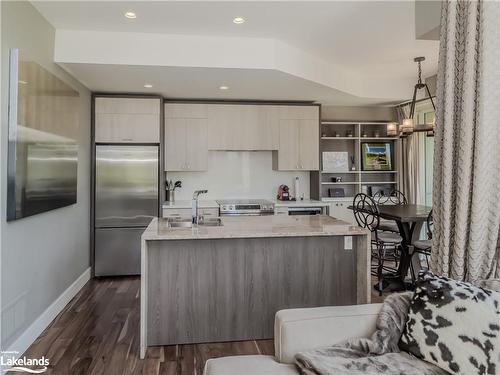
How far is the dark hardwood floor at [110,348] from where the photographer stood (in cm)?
248

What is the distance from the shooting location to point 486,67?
181 centimetres

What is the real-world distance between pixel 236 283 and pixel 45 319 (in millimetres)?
1725

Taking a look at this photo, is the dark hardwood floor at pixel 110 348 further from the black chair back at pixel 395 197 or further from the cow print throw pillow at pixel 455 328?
the black chair back at pixel 395 197

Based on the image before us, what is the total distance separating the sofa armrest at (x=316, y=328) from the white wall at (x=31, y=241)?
1.95 m

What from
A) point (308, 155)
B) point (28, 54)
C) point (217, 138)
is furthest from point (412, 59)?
point (28, 54)

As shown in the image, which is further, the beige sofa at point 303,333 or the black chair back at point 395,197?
the black chair back at point 395,197

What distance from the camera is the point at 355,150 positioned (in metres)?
5.93

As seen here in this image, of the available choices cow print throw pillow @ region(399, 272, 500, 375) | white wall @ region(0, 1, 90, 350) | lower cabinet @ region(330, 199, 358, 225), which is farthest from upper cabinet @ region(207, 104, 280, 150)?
cow print throw pillow @ region(399, 272, 500, 375)

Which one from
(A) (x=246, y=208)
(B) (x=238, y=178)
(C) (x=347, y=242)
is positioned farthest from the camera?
(B) (x=238, y=178)

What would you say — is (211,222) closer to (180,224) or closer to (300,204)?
(180,224)

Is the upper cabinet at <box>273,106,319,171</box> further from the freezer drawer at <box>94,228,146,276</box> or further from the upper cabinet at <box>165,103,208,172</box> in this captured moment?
the freezer drawer at <box>94,228,146,276</box>

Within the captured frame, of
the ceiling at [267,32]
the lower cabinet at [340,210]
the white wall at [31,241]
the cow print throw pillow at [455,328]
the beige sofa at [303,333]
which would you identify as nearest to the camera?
the cow print throw pillow at [455,328]

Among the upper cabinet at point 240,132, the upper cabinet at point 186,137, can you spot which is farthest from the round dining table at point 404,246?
the upper cabinet at point 186,137

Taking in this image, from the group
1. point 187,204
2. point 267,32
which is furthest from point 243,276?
point 267,32
